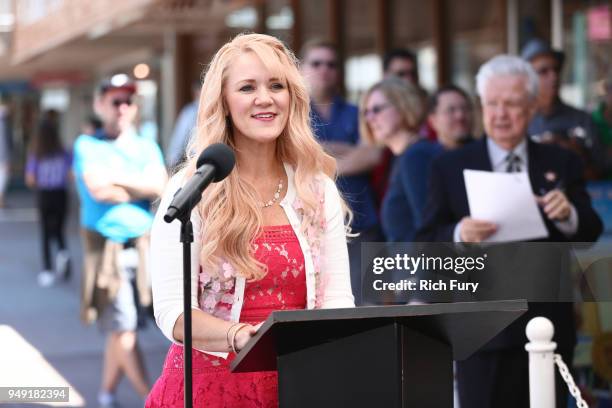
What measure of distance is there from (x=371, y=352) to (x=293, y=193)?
662 mm

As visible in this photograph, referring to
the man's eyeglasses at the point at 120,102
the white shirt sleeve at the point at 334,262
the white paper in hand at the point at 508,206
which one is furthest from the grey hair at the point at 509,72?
the man's eyeglasses at the point at 120,102

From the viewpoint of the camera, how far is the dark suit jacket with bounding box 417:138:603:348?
4734mm

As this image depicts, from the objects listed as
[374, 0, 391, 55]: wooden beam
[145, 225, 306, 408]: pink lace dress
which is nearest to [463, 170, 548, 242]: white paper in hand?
[145, 225, 306, 408]: pink lace dress

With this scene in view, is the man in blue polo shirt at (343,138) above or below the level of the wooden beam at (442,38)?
below

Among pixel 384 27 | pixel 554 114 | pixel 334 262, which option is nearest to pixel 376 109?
pixel 554 114

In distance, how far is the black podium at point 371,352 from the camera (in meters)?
2.98

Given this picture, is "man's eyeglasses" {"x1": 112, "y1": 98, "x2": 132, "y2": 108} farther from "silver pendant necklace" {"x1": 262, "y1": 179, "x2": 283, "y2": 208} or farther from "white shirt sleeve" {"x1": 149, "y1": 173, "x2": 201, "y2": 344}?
"white shirt sleeve" {"x1": 149, "y1": 173, "x2": 201, "y2": 344}

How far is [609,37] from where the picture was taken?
8617 mm

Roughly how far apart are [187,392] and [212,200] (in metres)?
0.60

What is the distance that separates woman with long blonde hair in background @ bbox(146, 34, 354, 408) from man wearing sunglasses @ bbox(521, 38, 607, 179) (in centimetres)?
351

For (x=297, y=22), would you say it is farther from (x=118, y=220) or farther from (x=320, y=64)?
(x=118, y=220)

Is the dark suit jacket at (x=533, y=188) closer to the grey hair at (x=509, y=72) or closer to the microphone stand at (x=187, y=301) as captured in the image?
the grey hair at (x=509, y=72)

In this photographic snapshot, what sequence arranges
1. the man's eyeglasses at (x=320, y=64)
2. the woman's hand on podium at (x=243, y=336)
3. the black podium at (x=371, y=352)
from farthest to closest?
the man's eyeglasses at (x=320, y=64) < the woman's hand on podium at (x=243, y=336) < the black podium at (x=371, y=352)

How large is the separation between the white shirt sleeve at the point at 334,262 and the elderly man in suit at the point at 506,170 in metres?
1.19
